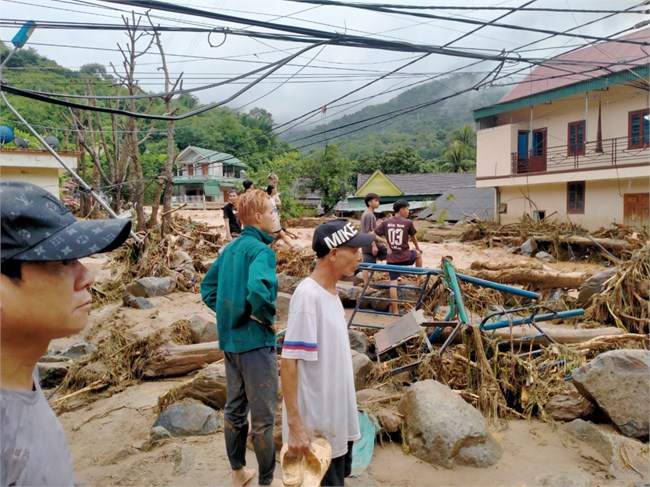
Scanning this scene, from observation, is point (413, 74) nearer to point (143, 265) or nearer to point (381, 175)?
point (143, 265)

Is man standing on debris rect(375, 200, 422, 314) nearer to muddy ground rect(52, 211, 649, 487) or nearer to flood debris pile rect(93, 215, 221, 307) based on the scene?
muddy ground rect(52, 211, 649, 487)

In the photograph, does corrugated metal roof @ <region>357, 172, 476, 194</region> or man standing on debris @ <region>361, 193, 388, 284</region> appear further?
corrugated metal roof @ <region>357, 172, 476, 194</region>

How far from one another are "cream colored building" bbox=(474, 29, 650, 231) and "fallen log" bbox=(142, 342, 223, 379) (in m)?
16.3

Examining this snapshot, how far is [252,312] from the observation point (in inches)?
111

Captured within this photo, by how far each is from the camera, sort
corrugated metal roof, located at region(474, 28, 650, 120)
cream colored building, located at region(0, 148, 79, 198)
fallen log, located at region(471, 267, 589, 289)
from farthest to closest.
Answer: corrugated metal roof, located at region(474, 28, 650, 120)
cream colored building, located at region(0, 148, 79, 198)
fallen log, located at region(471, 267, 589, 289)

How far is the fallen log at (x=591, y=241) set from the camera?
1376cm

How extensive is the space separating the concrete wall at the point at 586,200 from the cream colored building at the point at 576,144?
0.04m

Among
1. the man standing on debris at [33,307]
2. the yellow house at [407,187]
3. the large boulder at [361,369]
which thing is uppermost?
the yellow house at [407,187]

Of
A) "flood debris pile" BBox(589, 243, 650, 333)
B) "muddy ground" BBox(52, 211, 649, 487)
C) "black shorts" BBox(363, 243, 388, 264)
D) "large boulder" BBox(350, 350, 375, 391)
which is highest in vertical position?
"black shorts" BBox(363, 243, 388, 264)

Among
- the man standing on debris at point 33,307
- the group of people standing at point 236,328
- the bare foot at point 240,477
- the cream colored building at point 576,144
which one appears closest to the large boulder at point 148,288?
the group of people standing at point 236,328

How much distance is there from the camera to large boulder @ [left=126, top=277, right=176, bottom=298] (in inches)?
368

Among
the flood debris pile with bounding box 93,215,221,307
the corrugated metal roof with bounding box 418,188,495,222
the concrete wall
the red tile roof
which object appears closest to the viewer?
the flood debris pile with bounding box 93,215,221,307

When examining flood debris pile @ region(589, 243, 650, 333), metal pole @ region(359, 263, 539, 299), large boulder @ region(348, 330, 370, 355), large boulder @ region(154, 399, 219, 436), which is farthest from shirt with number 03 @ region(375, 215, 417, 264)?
large boulder @ region(154, 399, 219, 436)

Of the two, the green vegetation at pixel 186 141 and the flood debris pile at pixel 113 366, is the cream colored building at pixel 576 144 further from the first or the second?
the flood debris pile at pixel 113 366
